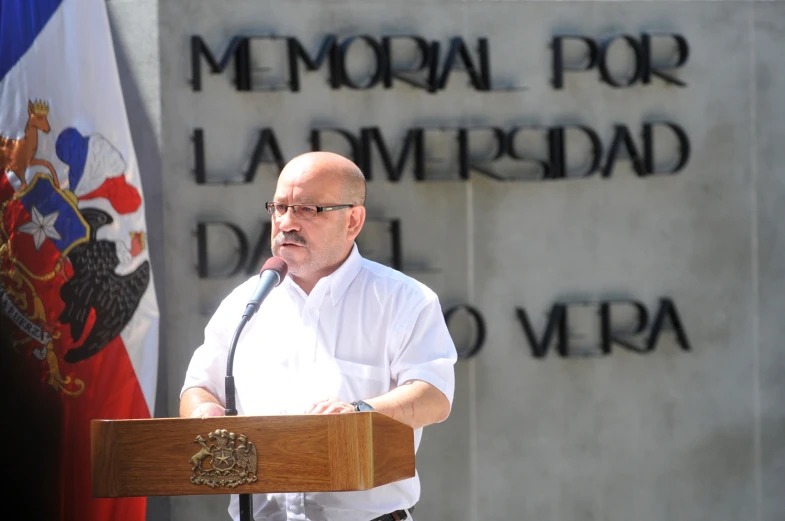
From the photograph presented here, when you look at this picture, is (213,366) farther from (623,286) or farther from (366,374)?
(623,286)

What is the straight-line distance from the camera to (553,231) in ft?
17.5

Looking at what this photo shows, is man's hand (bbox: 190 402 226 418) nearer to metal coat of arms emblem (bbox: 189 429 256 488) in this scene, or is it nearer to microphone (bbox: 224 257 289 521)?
microphone (bbox: 224 257 289 521)

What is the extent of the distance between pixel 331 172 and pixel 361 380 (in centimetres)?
53

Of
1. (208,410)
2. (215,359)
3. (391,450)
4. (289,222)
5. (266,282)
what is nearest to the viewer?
(391,450)

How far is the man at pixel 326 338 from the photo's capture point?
2836 mm

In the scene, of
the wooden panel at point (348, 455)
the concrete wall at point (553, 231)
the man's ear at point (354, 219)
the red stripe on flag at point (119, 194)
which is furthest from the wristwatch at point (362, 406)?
the concrete wall at point (553, 231)

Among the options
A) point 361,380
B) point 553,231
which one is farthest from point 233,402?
point 553,231

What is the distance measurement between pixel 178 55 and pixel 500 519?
2523mm

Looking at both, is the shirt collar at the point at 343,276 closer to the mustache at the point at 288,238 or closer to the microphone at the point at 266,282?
the mustache at the point at 288,238

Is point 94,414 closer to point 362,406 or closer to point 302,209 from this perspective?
point 302,209

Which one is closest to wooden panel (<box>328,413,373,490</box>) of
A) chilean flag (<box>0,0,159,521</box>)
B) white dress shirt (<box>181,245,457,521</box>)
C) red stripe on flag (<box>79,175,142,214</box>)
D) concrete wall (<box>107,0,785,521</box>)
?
white dress shirt (<box>181,245,457,521</box>)

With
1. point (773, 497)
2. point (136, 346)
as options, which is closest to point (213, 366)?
point (136, 346)

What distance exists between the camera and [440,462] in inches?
204

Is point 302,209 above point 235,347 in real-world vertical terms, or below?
above
